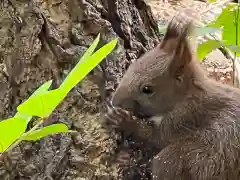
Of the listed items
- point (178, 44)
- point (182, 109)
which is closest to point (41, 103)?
point (178, 44)

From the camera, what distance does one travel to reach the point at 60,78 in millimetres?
1211

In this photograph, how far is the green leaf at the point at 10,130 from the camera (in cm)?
42

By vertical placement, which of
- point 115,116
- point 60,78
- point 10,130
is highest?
point 10,130

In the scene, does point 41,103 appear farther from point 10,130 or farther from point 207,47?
point 207,47

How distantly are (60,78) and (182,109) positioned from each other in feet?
1.16

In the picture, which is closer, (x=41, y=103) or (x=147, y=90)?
(x=41, y=103)

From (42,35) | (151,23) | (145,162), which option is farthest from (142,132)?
(151,23)

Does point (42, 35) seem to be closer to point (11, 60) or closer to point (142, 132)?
point (11, 60)

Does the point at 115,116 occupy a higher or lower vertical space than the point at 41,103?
lower

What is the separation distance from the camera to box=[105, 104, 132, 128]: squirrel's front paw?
4.14 feet

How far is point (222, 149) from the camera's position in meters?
1.18

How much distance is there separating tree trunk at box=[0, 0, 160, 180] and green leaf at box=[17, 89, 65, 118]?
66cm

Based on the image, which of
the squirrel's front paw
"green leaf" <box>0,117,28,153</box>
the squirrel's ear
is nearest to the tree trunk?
the squirrel's front paw

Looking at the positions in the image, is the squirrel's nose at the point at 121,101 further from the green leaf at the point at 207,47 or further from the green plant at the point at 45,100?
the green plant at the point at 45,100
